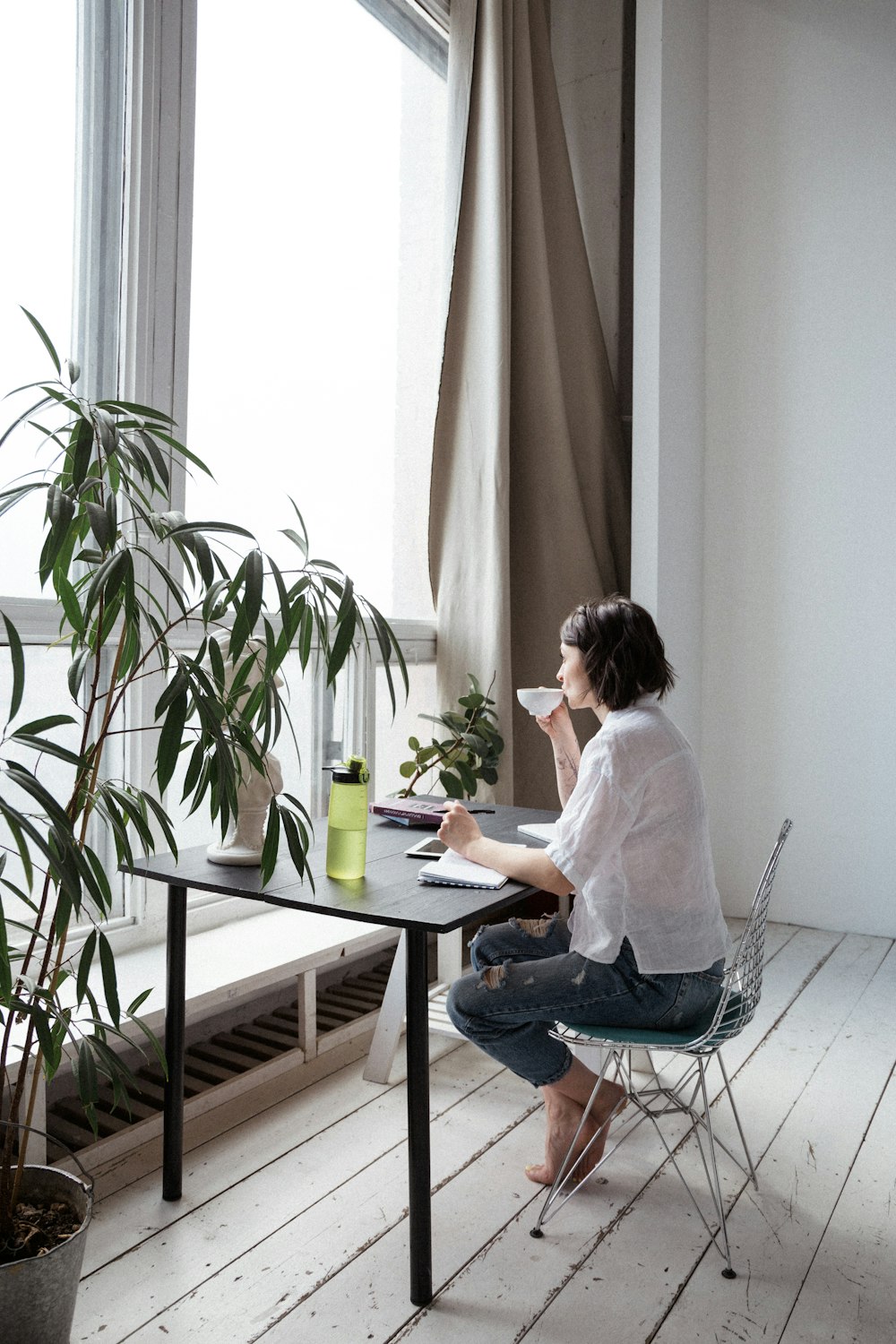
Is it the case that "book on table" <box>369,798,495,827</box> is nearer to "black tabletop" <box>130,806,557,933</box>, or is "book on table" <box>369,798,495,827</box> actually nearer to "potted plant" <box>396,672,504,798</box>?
"black tabletop" <box>130,806,557,933</box>

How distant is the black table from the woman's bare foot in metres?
0.32

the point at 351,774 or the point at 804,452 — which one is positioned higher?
the point at 804,452

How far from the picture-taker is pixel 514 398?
3.66 metres

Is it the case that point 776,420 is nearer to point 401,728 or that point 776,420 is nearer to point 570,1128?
point 401,728

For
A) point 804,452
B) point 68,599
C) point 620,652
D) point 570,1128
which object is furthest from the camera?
point 804,452

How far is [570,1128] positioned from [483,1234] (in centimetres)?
26

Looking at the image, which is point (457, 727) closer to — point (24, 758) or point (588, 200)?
point (24, 758)

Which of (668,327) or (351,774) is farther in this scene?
Result: (668,327)

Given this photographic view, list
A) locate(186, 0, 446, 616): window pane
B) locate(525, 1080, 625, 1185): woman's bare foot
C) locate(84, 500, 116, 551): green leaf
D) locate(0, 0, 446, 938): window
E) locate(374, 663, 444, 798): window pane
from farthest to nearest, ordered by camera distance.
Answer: locate(374, 663, 444, 798): window pane → locate(186, 0, 446, 616): window pane → locate(0, 0, 446, 938): window → locate(525, 1080, 625, 1185): woman's bare foot → locate(84, 500, 116, 551): green leaf

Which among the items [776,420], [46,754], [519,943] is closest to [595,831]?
[519,943]

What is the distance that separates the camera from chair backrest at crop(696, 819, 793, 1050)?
187cm

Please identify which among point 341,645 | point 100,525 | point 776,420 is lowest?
point 341,645

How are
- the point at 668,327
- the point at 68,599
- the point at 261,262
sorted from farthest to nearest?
1. the point at 668,327
2. the point at 261,262
3. the point at 68,599

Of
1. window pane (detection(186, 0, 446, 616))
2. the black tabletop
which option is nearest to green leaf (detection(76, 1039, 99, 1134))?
the black tabletop
